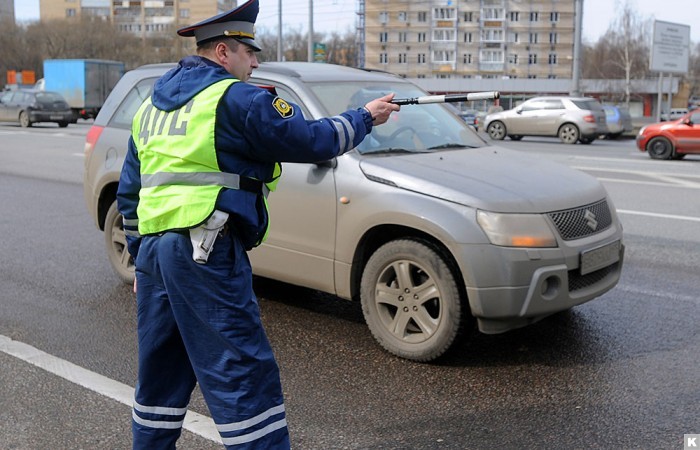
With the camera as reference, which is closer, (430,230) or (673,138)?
(430,230)

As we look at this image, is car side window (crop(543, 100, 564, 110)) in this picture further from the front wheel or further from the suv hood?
the suv hood

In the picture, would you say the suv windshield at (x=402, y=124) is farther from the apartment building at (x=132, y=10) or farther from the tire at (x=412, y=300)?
the apartment building at (x=132, y=10)

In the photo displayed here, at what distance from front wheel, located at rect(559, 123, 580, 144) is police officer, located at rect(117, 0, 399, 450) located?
81.0 ft

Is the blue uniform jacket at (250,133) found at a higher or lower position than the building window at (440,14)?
lower

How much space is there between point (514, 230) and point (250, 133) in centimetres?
211

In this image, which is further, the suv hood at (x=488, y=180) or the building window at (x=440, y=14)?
the building window at (x=440, y=14)

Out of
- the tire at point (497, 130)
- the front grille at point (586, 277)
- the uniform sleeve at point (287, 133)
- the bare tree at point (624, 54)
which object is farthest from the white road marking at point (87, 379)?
the bare tree at point (624, 54)

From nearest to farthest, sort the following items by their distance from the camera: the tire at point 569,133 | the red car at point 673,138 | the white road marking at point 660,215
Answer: the white road marking at point 660,215 < the red car at point 673,138 < the tire at point 569,133

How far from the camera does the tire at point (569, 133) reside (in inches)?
1037

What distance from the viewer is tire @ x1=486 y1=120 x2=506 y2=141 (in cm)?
2813

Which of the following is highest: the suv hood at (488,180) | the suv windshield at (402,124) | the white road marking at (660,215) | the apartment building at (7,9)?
the apartment building at (7,9)

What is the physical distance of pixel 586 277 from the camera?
15.3 feet

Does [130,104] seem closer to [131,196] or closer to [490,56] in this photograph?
[131,196]

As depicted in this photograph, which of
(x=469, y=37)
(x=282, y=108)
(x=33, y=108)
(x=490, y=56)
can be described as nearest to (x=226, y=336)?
(x=282, y=108)
